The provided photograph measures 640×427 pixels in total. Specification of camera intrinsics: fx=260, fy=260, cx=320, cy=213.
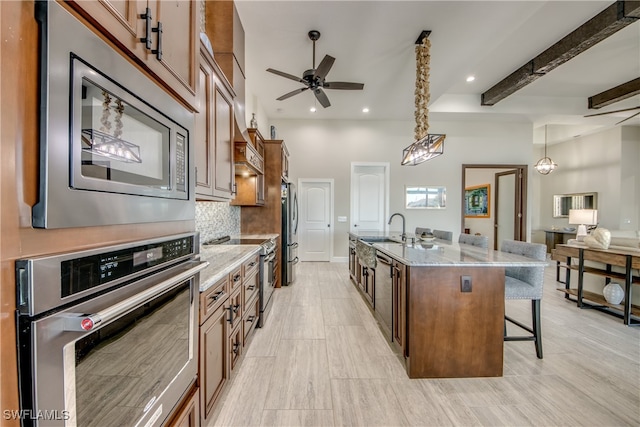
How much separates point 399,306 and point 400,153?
16.2ft

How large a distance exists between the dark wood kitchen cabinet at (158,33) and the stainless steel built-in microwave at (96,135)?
0.14 ft

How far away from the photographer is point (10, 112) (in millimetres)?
443

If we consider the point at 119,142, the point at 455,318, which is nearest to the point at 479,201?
the point at 455,318

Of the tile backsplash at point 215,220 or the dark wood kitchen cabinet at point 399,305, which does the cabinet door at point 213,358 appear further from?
the dark wood kitchen cabinet at point 399,305

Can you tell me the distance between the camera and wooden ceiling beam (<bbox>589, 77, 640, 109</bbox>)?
4.55m

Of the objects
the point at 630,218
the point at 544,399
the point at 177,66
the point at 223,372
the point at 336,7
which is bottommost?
the point at 544,399

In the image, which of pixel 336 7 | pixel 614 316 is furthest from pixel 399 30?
pixel 614 316

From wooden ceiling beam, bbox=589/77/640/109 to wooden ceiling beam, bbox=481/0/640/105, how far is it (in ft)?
6.72

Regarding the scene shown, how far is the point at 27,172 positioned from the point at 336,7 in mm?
3404

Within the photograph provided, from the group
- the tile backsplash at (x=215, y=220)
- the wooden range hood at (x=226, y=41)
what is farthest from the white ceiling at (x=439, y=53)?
the tile backsplash at (x=215, y=220)

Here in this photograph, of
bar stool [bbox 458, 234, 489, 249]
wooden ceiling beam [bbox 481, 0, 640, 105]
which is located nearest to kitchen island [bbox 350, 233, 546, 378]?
bar stool [bbox 458, 234, 489, 249]

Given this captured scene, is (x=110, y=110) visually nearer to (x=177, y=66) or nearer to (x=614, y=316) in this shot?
(x=177, y=66)

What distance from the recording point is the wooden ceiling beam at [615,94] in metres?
4.55

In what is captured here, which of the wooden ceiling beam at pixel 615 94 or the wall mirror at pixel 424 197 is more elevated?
the wooden ceiling beam at pixel 615 94
